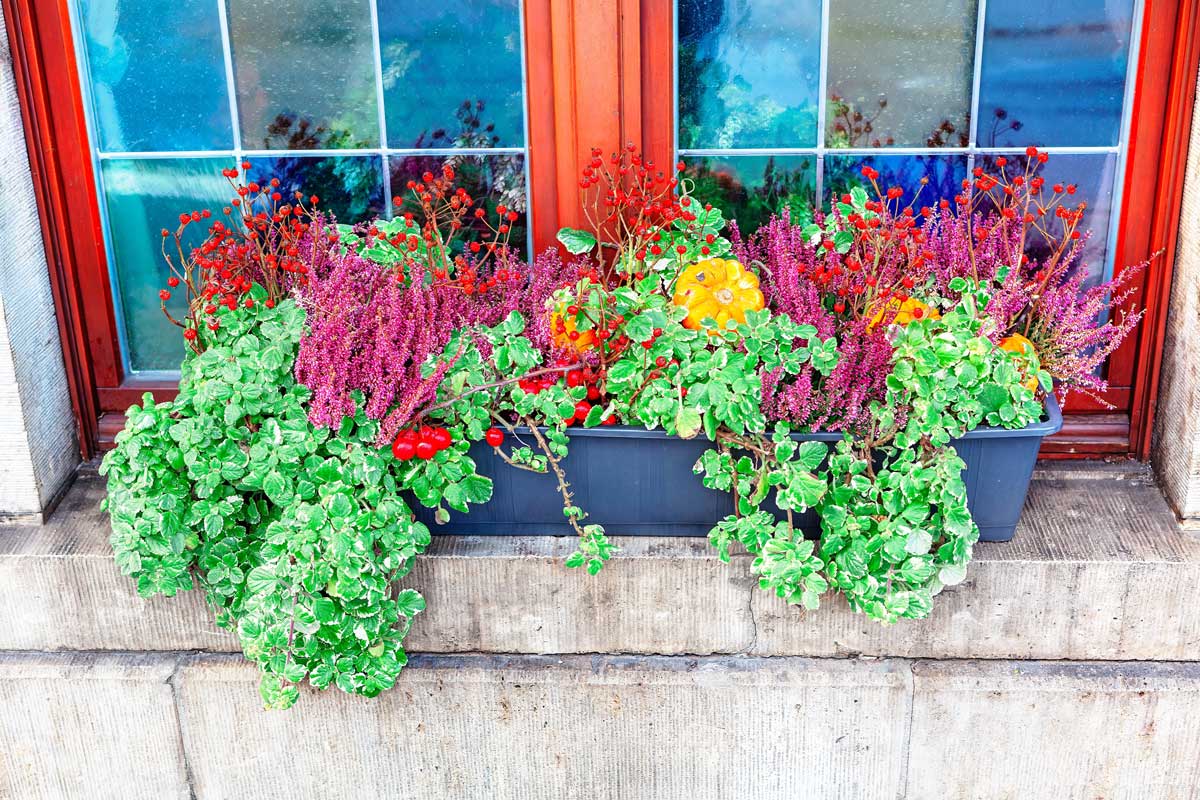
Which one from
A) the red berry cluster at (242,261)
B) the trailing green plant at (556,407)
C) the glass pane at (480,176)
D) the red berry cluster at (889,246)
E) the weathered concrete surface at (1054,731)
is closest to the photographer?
the trailing green plant at (556,407)

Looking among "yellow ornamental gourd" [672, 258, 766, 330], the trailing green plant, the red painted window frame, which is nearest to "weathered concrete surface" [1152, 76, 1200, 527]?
the red painted window frame

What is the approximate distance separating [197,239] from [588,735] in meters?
1.48

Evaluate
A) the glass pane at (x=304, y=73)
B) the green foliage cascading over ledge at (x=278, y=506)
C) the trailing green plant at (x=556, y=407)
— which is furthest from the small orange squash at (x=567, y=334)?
the glass pane at (x=304, y=73)

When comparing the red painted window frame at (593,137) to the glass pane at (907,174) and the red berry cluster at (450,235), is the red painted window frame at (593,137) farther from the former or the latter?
the glass pane at (907,174)

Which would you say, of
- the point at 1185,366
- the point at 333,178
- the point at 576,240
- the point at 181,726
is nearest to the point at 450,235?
the point at 576,240

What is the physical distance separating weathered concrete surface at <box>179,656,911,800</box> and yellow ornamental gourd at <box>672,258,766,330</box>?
786mm

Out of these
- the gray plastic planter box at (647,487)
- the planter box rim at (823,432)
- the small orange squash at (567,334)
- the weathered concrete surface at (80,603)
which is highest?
the small orange squash at (567,334)

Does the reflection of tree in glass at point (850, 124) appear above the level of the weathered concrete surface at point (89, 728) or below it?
above

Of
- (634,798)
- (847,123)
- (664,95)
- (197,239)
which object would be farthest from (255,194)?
(634,798)

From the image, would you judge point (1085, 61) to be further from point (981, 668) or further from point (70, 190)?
point (70, 190)

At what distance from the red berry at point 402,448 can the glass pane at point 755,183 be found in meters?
0.94

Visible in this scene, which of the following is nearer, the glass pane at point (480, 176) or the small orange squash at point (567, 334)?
the small orange squash at point (567, 334)

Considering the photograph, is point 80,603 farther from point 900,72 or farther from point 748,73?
point 900,72

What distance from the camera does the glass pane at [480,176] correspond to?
2533 mm
